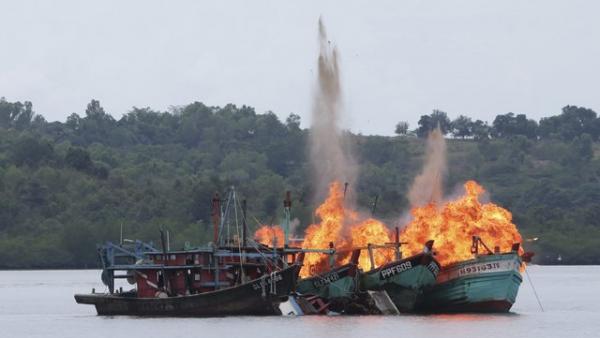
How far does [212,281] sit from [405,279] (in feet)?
37.6

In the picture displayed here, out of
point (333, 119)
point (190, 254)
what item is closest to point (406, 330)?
point (190, 254)

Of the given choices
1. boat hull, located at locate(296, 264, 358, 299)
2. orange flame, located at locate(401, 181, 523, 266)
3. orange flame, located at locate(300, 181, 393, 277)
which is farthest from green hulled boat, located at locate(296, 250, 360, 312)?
orange flame, located at locate(401, 181, 523, 266)

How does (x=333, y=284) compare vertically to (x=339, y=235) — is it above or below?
below

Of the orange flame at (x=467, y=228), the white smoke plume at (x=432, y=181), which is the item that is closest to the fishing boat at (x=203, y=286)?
the orange flame at (x=467, y=228)

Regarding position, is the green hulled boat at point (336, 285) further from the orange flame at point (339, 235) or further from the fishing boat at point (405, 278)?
the orange flame at point (339, 235)

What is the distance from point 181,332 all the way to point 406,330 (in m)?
12.7

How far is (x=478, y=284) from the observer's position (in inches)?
3740

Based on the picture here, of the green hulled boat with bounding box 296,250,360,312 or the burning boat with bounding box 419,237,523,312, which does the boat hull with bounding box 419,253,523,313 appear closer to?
the burning boat with bounding box 419,237,523,312

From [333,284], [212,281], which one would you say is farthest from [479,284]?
[212,281]

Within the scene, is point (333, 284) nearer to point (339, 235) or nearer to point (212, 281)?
point (212, 281)

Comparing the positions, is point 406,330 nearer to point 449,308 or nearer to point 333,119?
point 449,308

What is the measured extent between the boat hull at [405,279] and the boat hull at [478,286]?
1327 mm

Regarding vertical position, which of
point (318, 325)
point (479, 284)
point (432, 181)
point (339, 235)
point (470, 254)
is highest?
point (432, 181)

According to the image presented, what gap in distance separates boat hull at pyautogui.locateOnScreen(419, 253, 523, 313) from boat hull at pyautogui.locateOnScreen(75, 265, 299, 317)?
9492 mm
